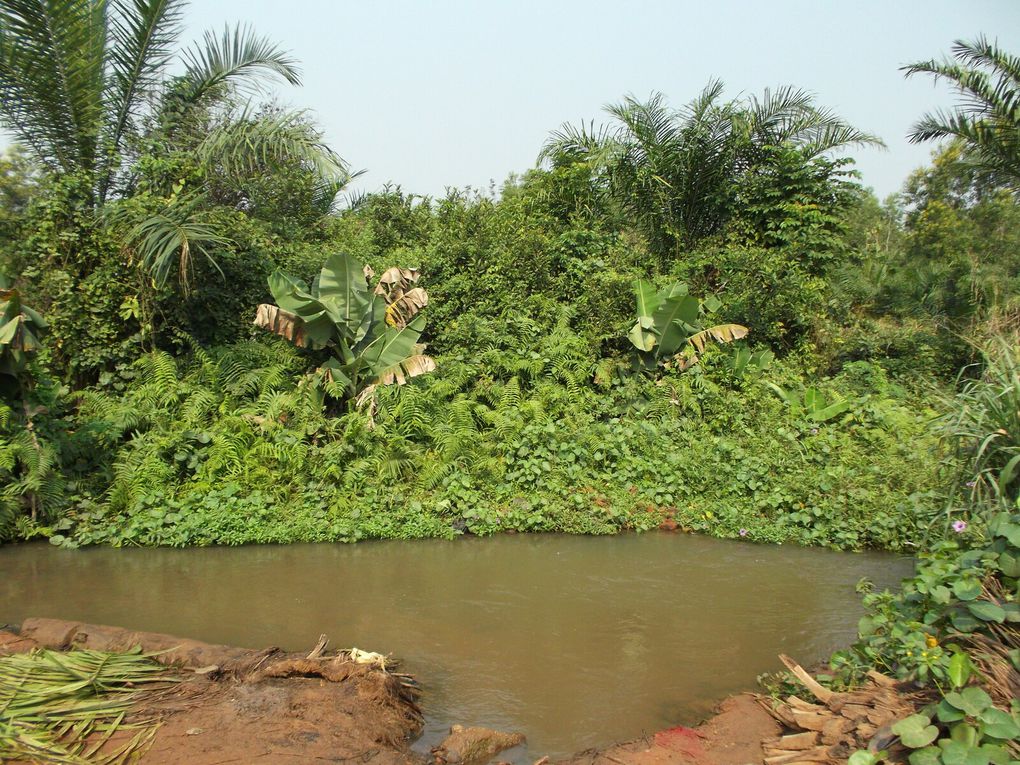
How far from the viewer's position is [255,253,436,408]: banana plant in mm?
9062

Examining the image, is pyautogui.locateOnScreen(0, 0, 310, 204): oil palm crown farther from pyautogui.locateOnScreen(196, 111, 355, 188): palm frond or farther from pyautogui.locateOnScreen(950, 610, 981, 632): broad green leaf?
pyautogui.locateOnScreen(950, 610, 981, 632): broad green leaf

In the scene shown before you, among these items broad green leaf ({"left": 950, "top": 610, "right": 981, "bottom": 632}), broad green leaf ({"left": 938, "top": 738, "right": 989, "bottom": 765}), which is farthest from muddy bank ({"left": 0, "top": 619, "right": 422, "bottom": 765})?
broad green leaf ({"left": 950, "top": 610, "right": 981, "bottom": 632})

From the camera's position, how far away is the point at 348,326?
9.23m

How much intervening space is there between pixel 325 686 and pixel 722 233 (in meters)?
10.9

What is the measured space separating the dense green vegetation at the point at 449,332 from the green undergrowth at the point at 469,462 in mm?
37

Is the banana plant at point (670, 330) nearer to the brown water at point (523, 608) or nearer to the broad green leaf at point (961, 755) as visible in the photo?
the brown water at point (523, 608)

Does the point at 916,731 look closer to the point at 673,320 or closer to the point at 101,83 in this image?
the point at 673,320

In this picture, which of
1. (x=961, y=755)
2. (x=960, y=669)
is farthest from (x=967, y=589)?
(x=961, y=755)

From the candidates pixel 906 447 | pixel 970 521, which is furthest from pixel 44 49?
pixel 906 447

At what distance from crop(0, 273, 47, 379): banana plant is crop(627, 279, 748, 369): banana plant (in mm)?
7135

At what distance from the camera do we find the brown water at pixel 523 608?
4867mm

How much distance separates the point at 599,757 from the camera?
4059 mm

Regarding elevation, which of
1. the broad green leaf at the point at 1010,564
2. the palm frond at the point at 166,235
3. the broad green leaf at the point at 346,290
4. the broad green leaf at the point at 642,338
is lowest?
the broad green leaf at the point at 1010,564

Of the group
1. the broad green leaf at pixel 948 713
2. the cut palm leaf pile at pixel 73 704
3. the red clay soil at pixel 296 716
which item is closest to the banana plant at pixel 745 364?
the red clay soil at pixel 296 716
